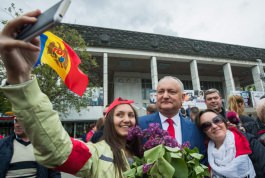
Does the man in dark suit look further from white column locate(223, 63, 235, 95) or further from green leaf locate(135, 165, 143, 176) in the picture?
white column locate(223, 63, 235, 95)

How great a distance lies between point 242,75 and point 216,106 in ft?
93.7

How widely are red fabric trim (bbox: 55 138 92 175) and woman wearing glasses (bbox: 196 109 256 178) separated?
144 cm

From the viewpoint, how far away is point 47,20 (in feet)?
2.17

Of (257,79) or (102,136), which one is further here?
(257,79)

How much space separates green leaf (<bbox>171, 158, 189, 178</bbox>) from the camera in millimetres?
1018

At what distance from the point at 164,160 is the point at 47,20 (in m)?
0.80

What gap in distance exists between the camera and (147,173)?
39.4 inches

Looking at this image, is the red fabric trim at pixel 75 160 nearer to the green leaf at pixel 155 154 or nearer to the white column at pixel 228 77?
the green leaf at pixel 155 154

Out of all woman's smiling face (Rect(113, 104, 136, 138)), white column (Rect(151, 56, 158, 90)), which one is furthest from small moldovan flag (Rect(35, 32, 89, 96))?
white column (Rect(151, 56, 158, 90))

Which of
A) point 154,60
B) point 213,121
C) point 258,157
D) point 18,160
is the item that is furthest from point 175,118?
point 154,60

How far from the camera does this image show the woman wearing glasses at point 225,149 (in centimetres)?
187

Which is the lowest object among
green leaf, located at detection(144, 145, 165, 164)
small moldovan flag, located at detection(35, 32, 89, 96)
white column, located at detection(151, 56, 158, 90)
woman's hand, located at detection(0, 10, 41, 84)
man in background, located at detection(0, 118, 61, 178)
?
man in background, located at detection(0, 118, 61, 178)

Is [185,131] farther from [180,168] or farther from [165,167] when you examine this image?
[165,167]

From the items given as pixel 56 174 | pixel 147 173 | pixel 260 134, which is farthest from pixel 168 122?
pixel 56 174
